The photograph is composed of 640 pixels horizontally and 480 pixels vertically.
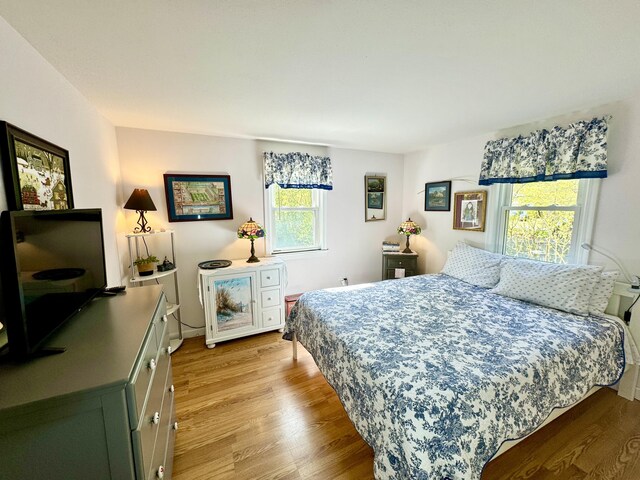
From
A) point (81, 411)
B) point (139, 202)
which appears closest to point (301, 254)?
point (139, 202)

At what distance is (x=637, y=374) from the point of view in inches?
74.1

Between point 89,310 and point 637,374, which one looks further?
point 637,374

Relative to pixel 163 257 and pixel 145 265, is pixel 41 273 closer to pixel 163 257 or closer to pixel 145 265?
pixel 145 265

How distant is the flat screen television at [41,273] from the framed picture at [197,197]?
1401 millimetres

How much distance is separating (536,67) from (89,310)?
2.75 meters

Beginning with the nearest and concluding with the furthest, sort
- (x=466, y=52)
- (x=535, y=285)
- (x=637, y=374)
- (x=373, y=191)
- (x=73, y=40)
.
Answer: (x=73, y=40) → (x=466, y=52) → (x=637, y=374) → (x=535, y=285) → (x=373, y=191)

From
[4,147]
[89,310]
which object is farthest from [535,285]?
[4,147]

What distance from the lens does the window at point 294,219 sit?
3.19 m

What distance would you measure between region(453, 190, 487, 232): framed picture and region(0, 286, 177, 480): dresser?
10.6 feet

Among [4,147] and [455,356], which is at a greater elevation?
[4,147]

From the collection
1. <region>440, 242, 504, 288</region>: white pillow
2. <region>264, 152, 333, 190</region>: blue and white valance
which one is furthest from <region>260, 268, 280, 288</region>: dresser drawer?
<region>440, 242, 504, 288</region>: white pillow

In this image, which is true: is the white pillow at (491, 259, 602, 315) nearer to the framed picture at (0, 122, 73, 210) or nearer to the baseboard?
the baseboard

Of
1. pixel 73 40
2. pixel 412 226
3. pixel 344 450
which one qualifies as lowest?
pixel 344 450

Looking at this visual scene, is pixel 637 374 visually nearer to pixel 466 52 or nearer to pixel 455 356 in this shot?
pixel 455 356
